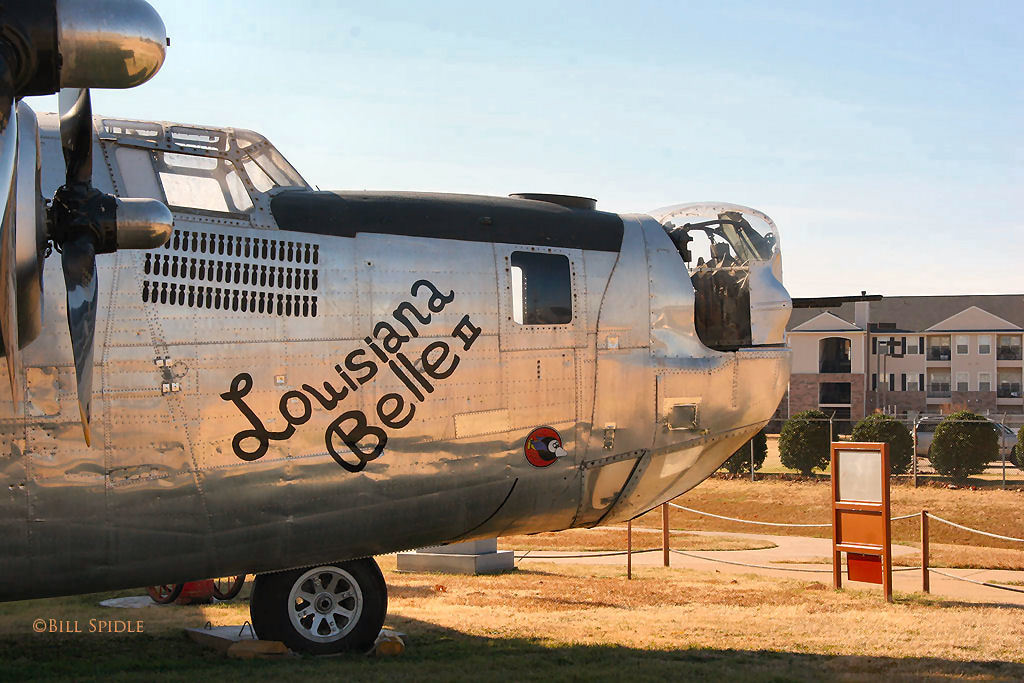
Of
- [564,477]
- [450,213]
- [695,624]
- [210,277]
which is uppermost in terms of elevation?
[450,213]

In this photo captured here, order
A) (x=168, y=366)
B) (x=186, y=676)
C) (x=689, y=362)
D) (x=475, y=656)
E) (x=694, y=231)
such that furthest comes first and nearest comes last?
1. (x=694, y=231)
2. (x=689, y=362)
3. (x=475, y=656)
4. (x=186, y=676)
5. (x=168, y=366)

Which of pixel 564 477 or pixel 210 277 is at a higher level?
pixel 210 277

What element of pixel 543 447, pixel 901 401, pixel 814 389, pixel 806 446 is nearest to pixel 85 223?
pixel 543 447

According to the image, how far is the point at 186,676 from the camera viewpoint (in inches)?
444

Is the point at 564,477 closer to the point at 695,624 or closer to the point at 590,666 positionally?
the point at 590,666

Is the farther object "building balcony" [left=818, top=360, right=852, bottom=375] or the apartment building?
"building balcony" [left=818, top=360, right=852, bottom=375]

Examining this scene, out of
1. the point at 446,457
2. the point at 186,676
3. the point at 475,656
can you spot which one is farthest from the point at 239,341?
the point at 475,656

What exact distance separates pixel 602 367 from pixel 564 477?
1.34m

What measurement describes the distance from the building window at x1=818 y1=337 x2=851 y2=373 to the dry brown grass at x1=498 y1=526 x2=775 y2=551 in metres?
56.5

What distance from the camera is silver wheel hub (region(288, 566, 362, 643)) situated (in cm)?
1231

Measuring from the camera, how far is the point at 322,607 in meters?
12.5

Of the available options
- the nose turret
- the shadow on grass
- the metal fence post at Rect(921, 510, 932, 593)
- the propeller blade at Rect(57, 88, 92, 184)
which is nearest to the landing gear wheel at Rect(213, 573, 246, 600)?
the shadow on grass

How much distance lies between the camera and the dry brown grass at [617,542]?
84.9 ft

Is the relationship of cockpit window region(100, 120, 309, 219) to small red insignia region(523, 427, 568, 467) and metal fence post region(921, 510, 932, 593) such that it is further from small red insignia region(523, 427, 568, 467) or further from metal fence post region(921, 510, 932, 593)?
metal fence post region(921, 510, 932, 593)
